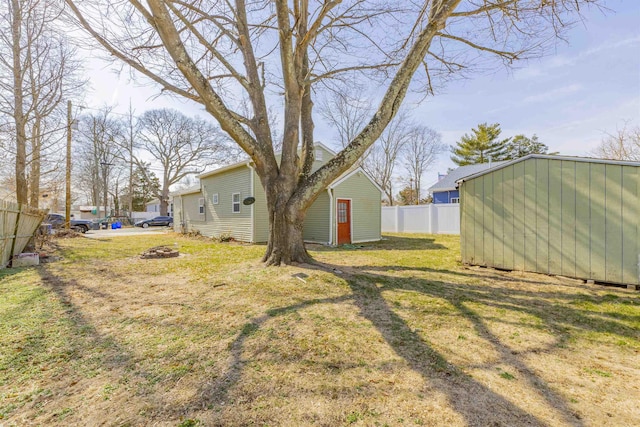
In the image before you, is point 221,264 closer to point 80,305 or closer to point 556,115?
point 80,305

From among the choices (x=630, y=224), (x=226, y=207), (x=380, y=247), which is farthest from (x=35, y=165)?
(x=630, y=224)

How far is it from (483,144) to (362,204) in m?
22.7

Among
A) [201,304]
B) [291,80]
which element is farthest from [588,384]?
[291,80]

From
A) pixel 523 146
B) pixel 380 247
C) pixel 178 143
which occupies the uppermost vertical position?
pixel 178 143

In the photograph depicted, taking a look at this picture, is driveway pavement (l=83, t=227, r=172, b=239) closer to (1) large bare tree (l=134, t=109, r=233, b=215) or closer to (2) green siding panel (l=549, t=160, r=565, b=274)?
(1) large bare tree (l=134, t=109, r=233, b=215)

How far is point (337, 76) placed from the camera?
720cm

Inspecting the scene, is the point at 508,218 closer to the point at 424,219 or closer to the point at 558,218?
the point at 558,218

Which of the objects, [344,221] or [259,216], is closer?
[259,216]

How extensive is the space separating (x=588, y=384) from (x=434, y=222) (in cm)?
1447

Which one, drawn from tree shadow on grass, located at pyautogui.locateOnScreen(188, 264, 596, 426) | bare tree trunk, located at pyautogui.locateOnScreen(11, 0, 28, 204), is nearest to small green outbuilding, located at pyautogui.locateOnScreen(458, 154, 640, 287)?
tree shadow on grass, located at pyautogui.locateOnScreen(188, 264, 596, 426)

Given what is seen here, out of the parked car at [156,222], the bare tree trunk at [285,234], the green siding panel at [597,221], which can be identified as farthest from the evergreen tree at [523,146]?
the parked car at [156,222]

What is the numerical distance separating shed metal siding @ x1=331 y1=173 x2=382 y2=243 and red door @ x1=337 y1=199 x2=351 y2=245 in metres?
0.17

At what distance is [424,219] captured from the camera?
16.4 metres

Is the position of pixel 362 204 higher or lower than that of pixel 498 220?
higher
